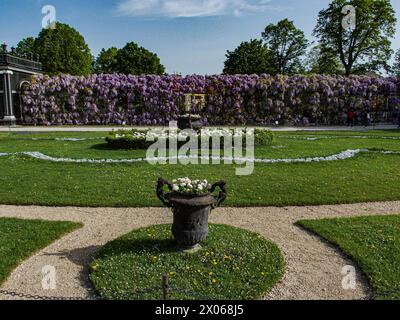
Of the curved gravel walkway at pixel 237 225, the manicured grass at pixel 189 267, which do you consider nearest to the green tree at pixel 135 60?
the curved gravel walkway at pixel 237 225

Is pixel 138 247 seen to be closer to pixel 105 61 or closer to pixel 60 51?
pixel 60 51

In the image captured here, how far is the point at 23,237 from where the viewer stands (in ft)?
21.8

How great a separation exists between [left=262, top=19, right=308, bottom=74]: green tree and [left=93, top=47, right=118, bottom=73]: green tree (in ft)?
66.3

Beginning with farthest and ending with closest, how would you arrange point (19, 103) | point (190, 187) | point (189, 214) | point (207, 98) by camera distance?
point (207, 98), point (19, 103), point (190, 187), point (189, 214)

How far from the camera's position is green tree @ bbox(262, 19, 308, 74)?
1938 inches

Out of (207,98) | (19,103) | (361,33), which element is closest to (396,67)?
(361,33)

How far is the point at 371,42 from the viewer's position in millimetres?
40750

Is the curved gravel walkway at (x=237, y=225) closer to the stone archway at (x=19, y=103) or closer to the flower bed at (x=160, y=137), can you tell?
the flower bed at (x=160, y=137)

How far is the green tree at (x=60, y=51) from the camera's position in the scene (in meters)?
44.8

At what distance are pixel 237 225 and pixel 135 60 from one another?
1815 inches

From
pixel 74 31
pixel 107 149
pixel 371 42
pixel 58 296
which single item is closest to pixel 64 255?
pixel 58 296

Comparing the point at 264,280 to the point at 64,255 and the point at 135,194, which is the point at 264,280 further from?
the point at 135,194

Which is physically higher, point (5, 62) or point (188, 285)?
point (5, 62)

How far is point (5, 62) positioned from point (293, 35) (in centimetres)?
3305
